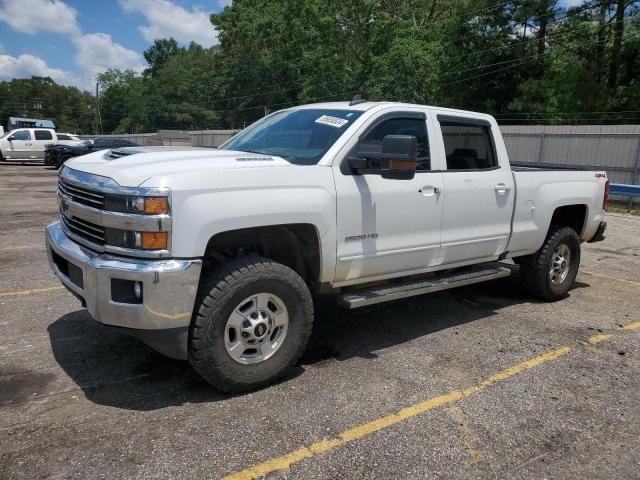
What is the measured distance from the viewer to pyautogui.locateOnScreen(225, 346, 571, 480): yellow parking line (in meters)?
2.87

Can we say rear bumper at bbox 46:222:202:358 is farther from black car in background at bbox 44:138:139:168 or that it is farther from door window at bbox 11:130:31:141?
door window at bbox 11:130:31:141

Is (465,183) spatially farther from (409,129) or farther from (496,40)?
(496,40)

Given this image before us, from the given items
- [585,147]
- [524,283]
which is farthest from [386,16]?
[524,283]

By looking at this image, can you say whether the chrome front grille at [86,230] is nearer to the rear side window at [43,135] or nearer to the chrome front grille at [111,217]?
the chrome front grille at [111,217]

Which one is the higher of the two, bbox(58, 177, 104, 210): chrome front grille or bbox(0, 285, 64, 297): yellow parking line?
bbox(58, 177, 104, 210): chrome front grille

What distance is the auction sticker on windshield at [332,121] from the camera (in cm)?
436

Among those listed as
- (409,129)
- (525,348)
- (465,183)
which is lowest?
(525,348)

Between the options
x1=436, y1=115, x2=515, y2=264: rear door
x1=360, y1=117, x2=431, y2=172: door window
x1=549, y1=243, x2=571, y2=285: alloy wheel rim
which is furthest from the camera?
x1=549, y1=243, x2=571, y2=285: alloy wheel rim

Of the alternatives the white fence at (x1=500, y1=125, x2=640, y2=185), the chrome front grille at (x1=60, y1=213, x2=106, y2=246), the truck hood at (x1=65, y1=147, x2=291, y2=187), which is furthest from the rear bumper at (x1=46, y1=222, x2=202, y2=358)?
the white fence at (x1=500, y1=125, x2=640, y2=185)

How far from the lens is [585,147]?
18.6m

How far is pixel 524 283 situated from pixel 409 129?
2.62 meters

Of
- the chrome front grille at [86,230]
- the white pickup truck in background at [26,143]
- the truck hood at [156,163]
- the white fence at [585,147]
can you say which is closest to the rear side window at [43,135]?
the white pickup truck in background at [26,143]

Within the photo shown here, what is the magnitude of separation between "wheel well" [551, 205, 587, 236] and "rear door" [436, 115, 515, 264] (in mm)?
1313

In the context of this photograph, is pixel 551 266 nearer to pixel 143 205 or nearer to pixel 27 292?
pixel 143 205
